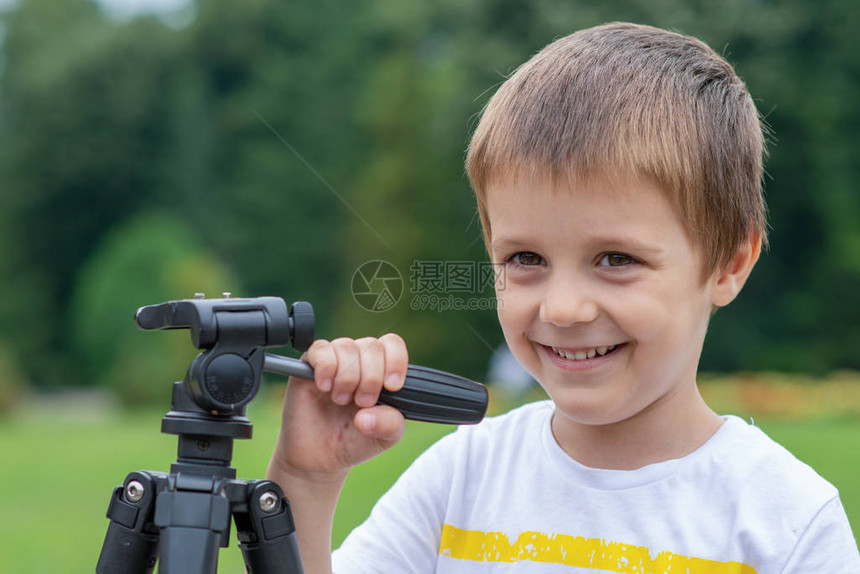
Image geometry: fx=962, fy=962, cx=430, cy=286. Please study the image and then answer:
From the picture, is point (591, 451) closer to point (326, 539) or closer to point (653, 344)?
point (653, 344)

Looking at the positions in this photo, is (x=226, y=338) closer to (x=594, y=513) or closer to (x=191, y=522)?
(x=191, y=522)

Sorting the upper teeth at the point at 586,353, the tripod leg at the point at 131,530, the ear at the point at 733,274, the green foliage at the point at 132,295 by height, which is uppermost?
the green foliage at the point at 132,295

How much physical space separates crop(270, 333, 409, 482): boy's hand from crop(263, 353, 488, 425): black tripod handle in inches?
0.5

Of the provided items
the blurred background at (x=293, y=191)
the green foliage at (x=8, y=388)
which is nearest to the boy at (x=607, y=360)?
the blurred background at (x=293, y=191)

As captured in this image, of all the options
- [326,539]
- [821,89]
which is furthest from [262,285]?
[821,89]

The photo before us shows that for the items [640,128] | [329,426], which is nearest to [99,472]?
[329,426]

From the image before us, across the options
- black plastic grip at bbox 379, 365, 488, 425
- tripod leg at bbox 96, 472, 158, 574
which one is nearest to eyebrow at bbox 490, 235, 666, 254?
black plastic grip at bbox 379, 365, 488, 425

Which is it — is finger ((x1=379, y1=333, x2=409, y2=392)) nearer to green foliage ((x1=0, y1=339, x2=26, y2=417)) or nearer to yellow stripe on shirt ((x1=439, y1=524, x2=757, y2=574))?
yellow stripe on shirt ((x1=439, y1=524, x2=757, y2=574))

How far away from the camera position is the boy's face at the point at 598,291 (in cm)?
147

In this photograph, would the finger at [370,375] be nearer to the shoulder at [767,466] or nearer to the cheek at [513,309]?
the cheek at [513,309]

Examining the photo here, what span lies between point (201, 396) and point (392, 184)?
117 centimetres

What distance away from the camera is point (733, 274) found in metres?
1.65

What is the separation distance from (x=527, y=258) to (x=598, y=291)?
13 cm

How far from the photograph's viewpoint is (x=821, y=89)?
54.0 feet
